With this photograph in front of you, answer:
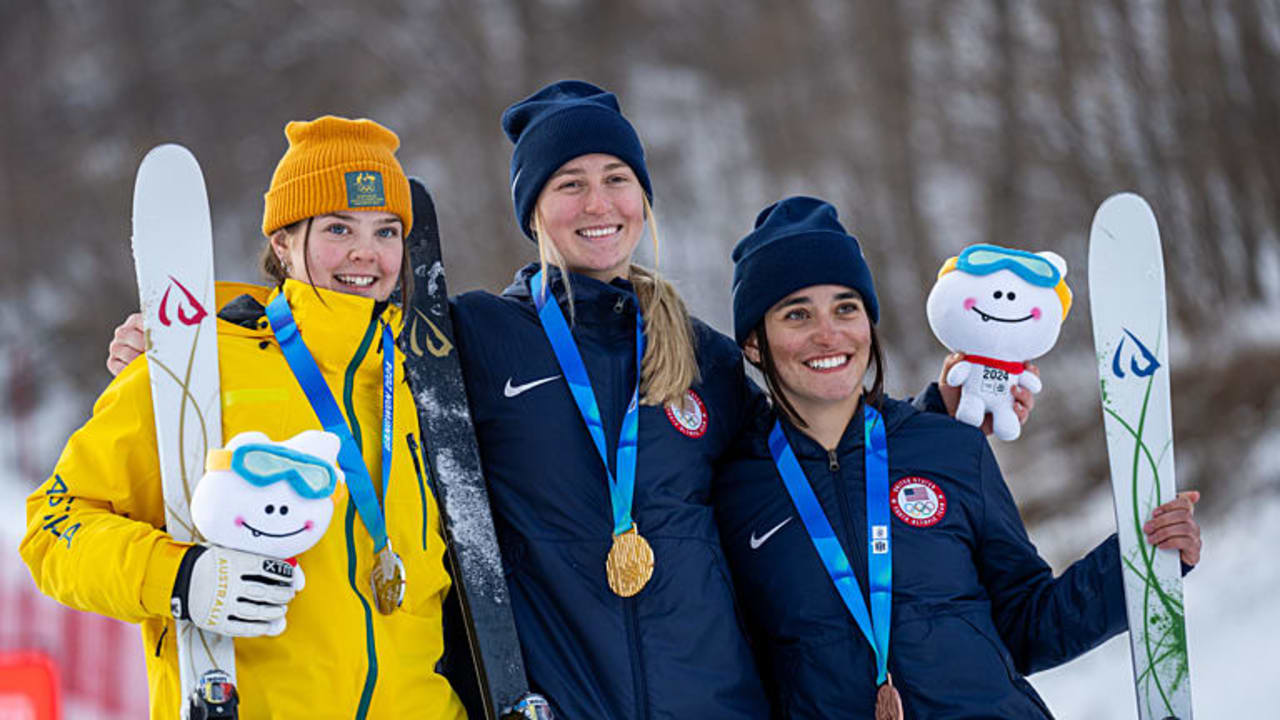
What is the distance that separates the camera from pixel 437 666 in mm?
2127

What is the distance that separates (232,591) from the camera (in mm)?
1848

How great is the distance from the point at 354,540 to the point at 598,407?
1.72ft

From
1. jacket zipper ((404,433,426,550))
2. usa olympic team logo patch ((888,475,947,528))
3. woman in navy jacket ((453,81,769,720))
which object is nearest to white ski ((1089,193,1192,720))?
usa olympic team logo patch ((888,475,947,528))

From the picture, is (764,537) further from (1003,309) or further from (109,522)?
(109,522)

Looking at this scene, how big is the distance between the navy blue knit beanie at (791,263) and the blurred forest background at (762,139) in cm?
546

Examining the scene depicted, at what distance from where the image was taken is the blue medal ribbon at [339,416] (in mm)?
2020

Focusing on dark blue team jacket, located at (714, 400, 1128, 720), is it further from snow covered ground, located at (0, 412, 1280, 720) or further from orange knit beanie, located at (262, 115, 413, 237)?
snow covered ground, located at (0, 412, 1280, 720)

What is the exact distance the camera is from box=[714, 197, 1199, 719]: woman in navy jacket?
2197 mm

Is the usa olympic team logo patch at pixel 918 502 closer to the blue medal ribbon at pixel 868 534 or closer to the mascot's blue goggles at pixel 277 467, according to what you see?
the blue medal ribbon at pixel 868 534

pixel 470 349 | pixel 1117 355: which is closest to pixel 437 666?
pixel 470 349

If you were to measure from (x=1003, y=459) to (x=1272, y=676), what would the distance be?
3845mm

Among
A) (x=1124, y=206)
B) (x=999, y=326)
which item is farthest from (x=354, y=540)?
(x=1124, y=206)

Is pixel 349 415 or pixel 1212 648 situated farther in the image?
pixel 1212 648

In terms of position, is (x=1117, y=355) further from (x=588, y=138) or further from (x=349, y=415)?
(x=349, y=415)
